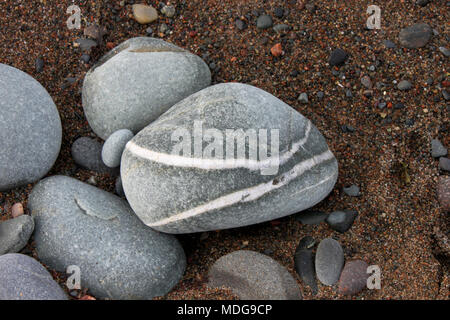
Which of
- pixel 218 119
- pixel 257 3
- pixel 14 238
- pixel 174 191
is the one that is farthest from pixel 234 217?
pixel 257 3

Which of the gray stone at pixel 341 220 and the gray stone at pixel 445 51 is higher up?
the gray stone at pixel 445 51

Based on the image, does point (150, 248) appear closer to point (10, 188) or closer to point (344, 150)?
point (10, 188)

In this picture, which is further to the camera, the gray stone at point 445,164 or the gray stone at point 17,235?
the gray stone at point 445,164

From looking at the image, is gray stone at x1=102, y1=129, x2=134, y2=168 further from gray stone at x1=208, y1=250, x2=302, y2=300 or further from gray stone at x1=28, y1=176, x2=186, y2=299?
gray stone at x1=208, y1=250, x2=302, y2=300

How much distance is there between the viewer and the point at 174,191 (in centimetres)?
218

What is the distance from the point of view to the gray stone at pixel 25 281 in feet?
6.89

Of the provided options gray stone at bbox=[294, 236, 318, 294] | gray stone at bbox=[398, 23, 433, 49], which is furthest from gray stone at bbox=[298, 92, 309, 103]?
gray stone at bbox=[294, 236, 318, 294]

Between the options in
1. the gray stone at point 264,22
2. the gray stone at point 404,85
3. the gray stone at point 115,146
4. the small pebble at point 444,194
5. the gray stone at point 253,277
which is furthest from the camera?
the gray stone at point 264,22

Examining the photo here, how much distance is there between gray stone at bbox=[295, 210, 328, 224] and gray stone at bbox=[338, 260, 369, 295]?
0.94 ft

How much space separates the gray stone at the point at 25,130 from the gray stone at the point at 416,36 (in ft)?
6.66

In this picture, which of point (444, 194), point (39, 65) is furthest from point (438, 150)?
point (39, 65)

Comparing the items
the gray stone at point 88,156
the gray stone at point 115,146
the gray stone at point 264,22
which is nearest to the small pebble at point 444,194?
the gray stone at point 264,22

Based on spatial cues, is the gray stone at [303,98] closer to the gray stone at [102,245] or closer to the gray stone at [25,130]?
the gray stone at [102,245]

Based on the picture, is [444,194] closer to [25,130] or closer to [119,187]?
[119,187]
